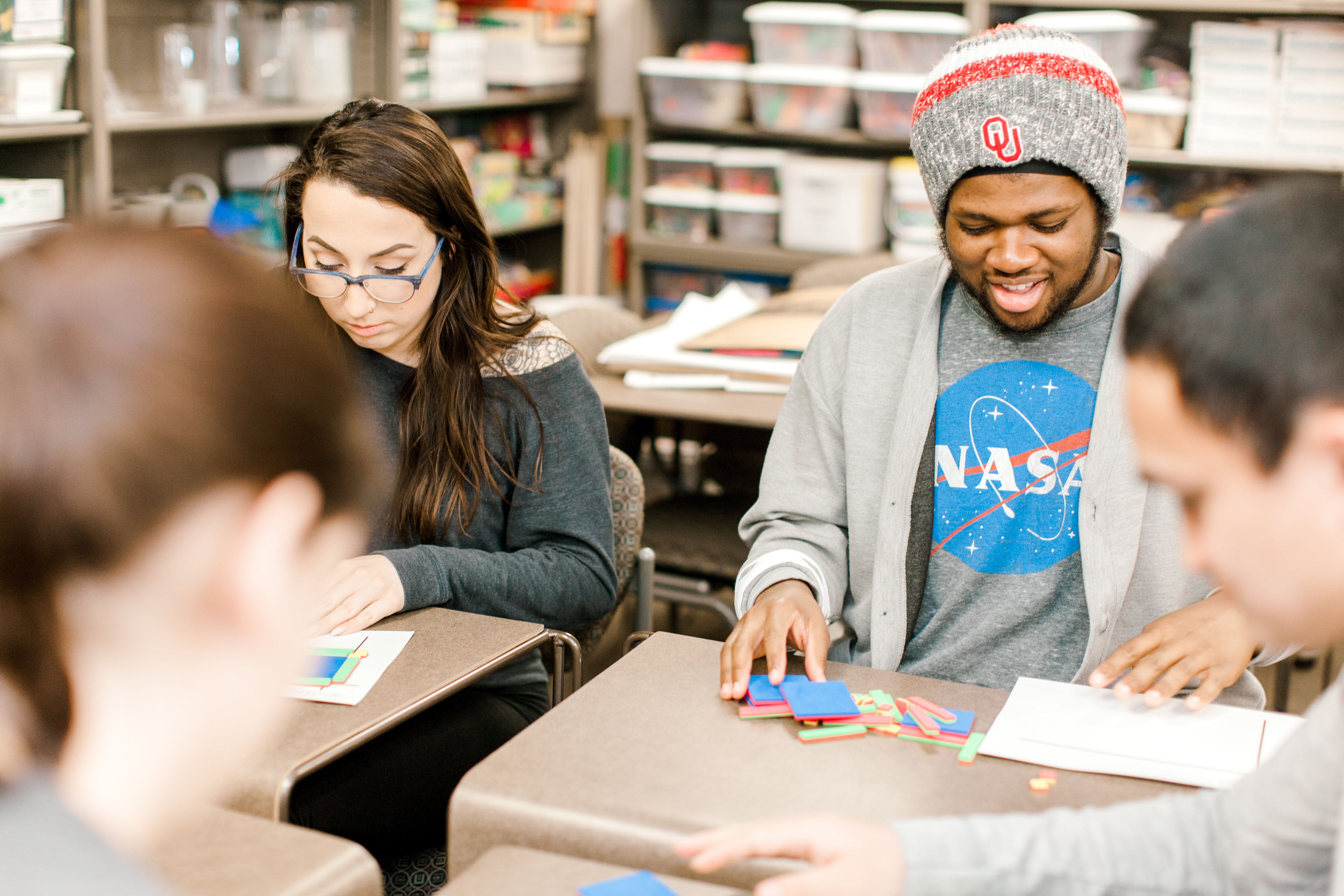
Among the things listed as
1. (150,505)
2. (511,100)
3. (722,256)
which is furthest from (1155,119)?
(150,505)

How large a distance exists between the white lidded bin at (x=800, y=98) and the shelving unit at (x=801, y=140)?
0.12 feet

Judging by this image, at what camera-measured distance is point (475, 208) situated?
5.61ft

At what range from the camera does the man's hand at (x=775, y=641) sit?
47.0 inches

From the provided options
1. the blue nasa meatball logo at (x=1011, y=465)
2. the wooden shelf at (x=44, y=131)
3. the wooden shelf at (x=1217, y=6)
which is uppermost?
the wooden shelf at (x=1217, y=6)

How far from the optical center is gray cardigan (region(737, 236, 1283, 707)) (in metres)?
1.40

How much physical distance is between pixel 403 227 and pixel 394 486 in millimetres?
349

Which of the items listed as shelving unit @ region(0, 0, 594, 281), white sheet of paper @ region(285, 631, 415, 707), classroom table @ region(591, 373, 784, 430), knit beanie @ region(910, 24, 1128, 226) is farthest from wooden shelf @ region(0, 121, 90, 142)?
knit beanie @ region(910, 24, 1128, 226)

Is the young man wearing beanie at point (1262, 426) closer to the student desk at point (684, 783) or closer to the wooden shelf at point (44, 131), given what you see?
the student desk at point (684, 783)

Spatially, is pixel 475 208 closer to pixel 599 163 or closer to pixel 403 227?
pixel 403 227

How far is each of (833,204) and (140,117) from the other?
201 centimetres

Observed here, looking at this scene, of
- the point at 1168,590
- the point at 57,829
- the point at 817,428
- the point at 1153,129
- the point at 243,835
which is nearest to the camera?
the point at 57,829

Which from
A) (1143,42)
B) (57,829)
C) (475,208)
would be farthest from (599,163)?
(57,829)

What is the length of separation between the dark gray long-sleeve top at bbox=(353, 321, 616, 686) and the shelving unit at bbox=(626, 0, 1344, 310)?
2.27 meters

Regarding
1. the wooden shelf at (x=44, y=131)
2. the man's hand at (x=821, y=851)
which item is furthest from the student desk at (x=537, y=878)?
the wooden shelf at (x=44, y=131)
